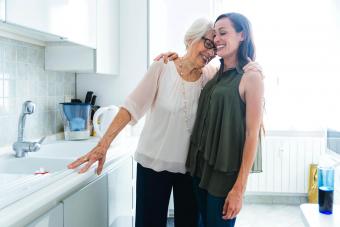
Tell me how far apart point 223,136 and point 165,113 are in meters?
0.33

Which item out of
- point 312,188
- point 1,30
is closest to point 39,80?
point 1,30

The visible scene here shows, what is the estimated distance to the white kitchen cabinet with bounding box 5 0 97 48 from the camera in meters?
1.37

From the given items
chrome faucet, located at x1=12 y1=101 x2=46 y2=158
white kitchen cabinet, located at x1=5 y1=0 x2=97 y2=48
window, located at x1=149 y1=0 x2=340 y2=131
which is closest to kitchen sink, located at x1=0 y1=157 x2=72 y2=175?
chrome faucet, located at x1=12 y1=101 x2=46 y2=158

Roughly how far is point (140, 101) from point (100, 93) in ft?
3.80

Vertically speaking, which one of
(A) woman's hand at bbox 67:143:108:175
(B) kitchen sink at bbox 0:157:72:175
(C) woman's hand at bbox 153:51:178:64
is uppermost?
(C) woman's hand at bbox 153:51:178:64

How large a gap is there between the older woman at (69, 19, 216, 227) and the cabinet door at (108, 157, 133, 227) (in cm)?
23

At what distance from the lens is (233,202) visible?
1325 millimetres

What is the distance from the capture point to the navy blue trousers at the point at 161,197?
1.61 metres

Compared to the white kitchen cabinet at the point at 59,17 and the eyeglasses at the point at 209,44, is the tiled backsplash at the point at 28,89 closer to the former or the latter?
the white kitchen cabinet at the point at 59,17

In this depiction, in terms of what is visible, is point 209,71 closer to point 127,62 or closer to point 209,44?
point 209,44

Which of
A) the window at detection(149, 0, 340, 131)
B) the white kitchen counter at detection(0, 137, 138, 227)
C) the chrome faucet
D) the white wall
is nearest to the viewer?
the white kitchen counter at detection(0, 137, 138, 227)

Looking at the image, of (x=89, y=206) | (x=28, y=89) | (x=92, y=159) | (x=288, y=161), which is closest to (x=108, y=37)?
(x=28, y=89)

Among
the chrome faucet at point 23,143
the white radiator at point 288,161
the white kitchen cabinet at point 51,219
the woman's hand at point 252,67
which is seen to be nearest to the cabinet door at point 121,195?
the chrome faucet at point 23,143

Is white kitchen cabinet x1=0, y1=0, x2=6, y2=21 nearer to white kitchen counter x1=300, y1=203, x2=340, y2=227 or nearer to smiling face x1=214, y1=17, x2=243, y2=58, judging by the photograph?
smiling face x1=214, y1=17, x2=243, y2=58
